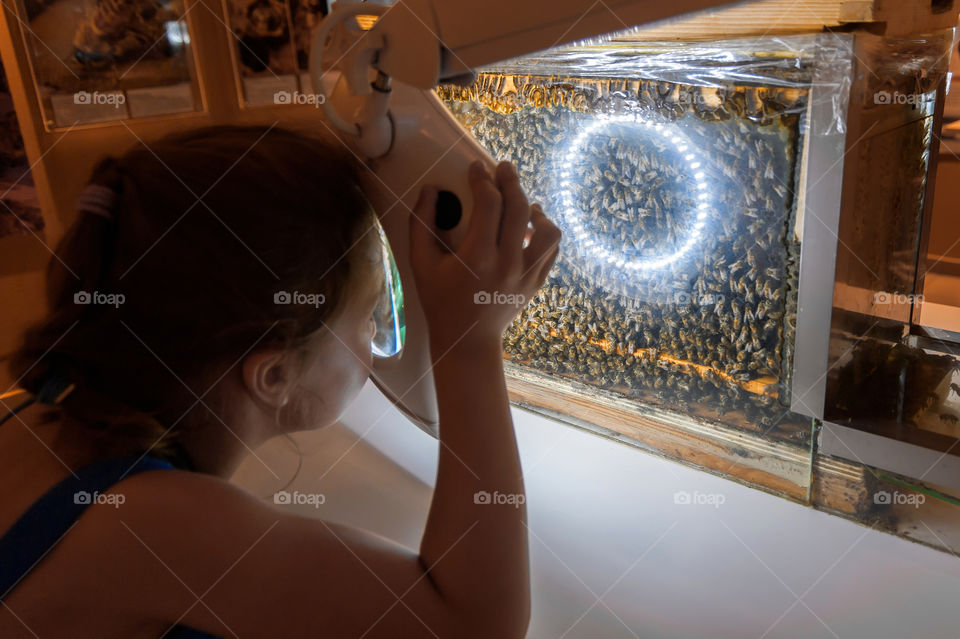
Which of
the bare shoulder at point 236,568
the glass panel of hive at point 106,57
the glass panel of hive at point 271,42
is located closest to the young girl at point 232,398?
the bare shoulder at point 236,568

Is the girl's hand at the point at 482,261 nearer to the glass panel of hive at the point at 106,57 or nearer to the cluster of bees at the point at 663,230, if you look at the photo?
the cluster of bees at the point at 663,230

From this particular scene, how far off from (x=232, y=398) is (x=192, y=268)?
12 cm

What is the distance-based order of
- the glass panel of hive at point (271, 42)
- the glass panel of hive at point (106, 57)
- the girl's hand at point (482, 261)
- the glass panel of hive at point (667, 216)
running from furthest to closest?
1. the glass panel of hive at point (271, 42)
2. the glass panel of hive at point (106, 57)
3. the glass panel of hive at point (667, 216)
4. the girl's hand at point (482, 261)

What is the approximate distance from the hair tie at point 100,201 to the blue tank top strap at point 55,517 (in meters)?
0.18

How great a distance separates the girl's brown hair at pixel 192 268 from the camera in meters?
0.48

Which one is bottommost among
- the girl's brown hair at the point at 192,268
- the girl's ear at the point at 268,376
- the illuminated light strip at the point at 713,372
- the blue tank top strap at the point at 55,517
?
the illuminated light strip at the point at 713,372

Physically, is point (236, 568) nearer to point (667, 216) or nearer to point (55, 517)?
point (55, 517)

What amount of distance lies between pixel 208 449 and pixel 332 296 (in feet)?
0.58

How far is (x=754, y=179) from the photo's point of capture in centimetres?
60

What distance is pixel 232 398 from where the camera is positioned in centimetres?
54

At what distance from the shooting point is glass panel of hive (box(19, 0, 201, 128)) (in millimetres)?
1094

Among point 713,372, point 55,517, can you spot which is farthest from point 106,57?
point 713,372

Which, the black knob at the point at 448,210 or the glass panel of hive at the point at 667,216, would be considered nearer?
the black knob at the point at 448,210

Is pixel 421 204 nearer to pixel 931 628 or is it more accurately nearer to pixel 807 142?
pixel 807 142
